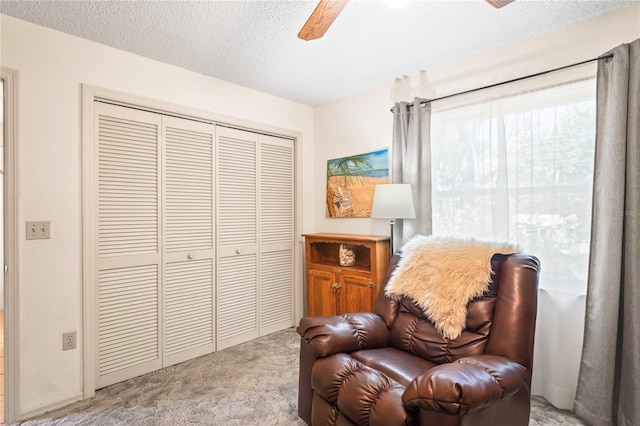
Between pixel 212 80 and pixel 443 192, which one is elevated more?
pixel 212 80

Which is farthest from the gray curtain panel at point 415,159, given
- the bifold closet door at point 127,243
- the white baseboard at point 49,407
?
the white baseboard at point 49,407

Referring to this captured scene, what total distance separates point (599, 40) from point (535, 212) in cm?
110

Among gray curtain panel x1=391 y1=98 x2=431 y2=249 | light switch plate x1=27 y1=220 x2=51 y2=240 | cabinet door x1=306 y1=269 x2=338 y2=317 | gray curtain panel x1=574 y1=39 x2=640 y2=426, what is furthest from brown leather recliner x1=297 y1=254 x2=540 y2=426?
light switch plate x1=27 y1=220 x2=51 y2=240

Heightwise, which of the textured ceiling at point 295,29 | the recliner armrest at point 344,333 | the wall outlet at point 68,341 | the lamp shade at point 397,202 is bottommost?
the wall outlet at point 68,341

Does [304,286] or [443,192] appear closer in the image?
[443,192]

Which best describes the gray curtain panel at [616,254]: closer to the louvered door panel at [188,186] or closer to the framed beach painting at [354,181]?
the framed beach painting at [354,181]

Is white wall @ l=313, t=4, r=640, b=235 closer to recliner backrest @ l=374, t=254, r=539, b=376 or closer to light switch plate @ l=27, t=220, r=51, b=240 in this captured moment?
recliner backrest @ l=374, t=254, r=539, b=376

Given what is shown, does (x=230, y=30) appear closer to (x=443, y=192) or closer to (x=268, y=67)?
(x=268, y=67)

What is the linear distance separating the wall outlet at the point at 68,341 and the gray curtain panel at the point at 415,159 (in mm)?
2417

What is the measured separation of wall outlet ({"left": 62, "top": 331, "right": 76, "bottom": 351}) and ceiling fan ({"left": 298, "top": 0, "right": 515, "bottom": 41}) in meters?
2.37

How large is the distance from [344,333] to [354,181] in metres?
1.81

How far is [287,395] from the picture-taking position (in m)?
2.33

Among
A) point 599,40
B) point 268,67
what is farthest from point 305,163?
point 599,40

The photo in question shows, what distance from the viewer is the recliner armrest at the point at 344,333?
6.09 ft
